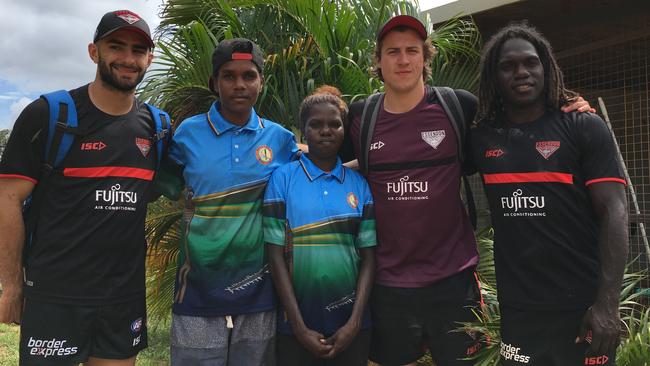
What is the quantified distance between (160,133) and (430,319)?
5.32ft

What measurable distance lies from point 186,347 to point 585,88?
6266 mm

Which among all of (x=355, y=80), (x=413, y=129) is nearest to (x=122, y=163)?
(x=413, y=129)

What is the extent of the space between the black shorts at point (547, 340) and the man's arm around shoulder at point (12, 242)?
2.22 meters

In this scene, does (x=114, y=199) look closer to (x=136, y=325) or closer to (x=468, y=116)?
(x=136, y=325)

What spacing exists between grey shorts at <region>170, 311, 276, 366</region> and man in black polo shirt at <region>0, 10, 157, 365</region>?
230 millimetres

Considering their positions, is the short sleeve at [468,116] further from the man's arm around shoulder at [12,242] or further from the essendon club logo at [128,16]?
the man's arm around shoulder at [12,242]

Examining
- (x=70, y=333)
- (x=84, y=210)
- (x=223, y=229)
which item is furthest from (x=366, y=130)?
(x=70, y=333)

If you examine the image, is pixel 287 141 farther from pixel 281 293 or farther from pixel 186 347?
pixel 186 347

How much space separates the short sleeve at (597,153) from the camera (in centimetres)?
217

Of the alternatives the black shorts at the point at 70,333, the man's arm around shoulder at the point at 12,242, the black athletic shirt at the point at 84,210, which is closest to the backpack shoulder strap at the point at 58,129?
the black athletic shirt at the point at 84,210

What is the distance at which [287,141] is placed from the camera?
2.89 m

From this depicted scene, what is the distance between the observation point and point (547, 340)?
2.27 m

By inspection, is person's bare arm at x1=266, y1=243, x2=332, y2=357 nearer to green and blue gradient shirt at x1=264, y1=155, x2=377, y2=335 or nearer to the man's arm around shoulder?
green and blue gradient shirt at x1=264, y1=155, x2=377, y2=335

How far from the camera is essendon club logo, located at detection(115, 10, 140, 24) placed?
258 cm
